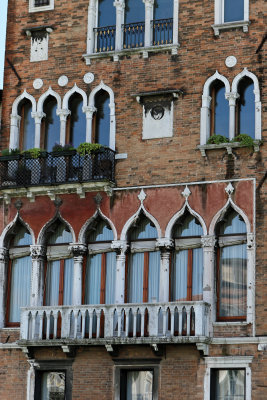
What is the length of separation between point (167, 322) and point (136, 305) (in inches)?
35.6

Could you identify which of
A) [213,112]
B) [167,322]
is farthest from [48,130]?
[167,322]

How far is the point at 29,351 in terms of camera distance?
30016 millimetres

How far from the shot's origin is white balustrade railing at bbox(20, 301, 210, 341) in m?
28.4

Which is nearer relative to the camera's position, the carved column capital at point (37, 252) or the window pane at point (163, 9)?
the carved column capital at point (37, 252)

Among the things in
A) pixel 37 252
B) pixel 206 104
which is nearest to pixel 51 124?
pixel 37 252

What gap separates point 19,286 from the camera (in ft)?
103

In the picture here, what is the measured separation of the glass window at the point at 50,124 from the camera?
105 feet

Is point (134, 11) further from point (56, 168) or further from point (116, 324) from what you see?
point (116, 324)

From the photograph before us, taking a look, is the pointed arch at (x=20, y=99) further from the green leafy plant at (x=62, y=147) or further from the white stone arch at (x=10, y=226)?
the white stone arch at (x=10, y=226)

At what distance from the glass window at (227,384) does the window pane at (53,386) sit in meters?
4.07

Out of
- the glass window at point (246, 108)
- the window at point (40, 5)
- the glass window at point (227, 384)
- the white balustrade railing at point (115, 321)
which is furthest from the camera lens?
the window at point (40, 5)

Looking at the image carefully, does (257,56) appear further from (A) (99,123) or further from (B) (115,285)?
(B) (115,285)

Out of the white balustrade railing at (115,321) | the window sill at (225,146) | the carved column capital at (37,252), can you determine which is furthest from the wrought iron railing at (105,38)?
the white balustrade railing at (115,321)

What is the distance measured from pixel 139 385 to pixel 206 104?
7.26m
